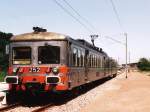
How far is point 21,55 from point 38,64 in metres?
0.95

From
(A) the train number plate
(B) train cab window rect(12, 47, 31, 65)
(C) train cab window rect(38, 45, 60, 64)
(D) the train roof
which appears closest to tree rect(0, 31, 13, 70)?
(D) the train roof

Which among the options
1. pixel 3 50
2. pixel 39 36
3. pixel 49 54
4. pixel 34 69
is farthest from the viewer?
pixel 3 50

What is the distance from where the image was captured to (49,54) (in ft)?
52.4

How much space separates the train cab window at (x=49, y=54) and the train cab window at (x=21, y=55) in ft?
1.71

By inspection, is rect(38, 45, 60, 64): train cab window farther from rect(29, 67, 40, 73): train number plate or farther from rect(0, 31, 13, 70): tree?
rect(0, 31, 13, 70): tree

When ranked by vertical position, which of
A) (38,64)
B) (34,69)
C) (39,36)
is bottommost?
(34,69)

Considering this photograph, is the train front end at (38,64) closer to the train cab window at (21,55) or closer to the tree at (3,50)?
the train cab window at (21,55)

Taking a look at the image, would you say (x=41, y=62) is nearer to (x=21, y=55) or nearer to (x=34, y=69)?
(x=34, y=69)

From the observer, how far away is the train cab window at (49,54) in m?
15.8

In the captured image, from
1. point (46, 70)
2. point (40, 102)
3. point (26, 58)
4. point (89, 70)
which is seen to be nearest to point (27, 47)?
point (26, 58)

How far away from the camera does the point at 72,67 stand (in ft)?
55.1

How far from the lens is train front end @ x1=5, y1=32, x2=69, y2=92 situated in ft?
51.0

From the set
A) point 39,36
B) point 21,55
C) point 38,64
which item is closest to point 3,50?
point 21,55

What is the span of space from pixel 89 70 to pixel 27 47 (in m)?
6.88
